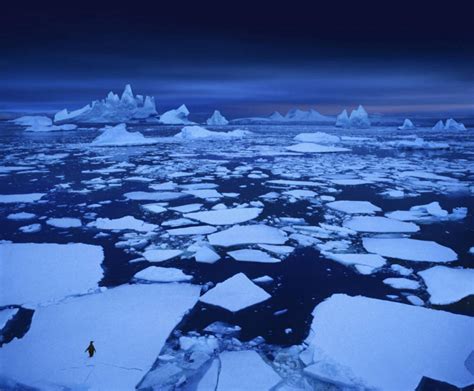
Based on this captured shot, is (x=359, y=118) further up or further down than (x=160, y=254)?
further up

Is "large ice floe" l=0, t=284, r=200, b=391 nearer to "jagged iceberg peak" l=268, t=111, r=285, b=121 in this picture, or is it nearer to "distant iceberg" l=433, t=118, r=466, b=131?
"distant iceberg" l=433, t=118, r=466, b=131

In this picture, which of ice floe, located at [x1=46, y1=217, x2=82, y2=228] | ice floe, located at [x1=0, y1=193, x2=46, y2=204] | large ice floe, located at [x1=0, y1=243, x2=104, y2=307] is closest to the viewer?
large ice floe, located at [x1=0, y1=243, x2=104, y2=307]

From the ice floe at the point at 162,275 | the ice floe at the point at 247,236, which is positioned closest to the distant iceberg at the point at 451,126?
the ice floe at the point at 247,236

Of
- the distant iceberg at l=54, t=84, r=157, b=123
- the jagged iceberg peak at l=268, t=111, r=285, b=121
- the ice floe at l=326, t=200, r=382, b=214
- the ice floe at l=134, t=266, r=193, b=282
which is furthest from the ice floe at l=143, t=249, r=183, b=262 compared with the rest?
the jagged iceberg peak at l=268, t=111, r=285, b=121

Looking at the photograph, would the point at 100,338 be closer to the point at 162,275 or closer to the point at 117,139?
the point at 162,275

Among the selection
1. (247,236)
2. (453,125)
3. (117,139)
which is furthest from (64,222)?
(453,125)

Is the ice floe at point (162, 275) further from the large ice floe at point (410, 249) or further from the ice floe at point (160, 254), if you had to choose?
the large ice floe at point (410, 249)

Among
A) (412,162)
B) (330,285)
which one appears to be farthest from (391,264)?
(412,162)
